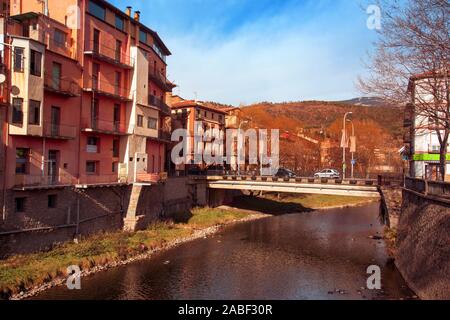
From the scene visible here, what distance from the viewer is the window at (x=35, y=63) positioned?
85.9ft

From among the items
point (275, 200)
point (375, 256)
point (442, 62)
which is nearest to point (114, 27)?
point (442, 62)

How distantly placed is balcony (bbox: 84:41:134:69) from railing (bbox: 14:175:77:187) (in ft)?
35.1

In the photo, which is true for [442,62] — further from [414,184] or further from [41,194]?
[41,194]

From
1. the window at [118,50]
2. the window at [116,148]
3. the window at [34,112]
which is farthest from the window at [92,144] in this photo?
the window at [118,50]

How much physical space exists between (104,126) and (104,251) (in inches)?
463

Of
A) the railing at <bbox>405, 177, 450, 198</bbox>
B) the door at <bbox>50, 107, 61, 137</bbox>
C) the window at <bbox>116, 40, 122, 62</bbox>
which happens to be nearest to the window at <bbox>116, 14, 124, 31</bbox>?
the window at <bbox>116, 40, 122, 62</bbox>

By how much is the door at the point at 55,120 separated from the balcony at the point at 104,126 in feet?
9.05

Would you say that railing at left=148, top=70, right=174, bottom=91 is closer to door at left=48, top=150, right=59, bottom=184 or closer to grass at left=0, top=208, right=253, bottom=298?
door at left=48, top=150, right=59, bottom=184

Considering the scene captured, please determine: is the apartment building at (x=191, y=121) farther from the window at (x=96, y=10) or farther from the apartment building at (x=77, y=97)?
the window at (x=96, y=10)

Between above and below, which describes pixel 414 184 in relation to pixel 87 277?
above

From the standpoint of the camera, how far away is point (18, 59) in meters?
25.5

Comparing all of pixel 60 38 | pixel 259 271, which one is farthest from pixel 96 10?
pixel 259 271

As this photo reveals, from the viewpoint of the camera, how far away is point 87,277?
24.6 meters

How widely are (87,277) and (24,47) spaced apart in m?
15.7
